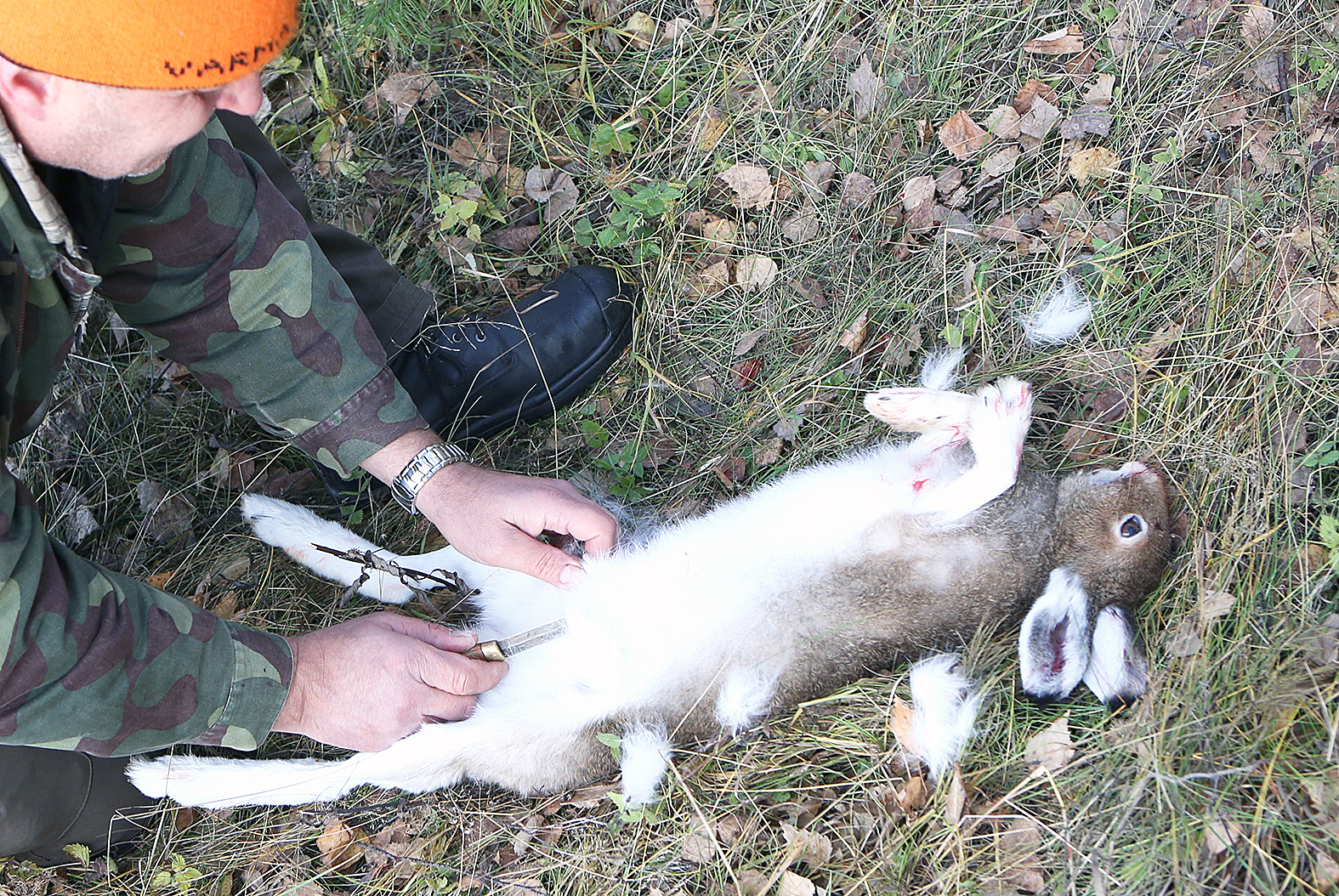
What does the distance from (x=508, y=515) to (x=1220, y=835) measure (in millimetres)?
2228

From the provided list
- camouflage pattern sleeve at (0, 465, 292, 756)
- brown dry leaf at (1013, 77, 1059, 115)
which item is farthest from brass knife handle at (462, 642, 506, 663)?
brown dry leaf at (1013, 77, 1059, 115)

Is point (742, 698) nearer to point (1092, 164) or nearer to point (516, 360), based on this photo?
point (516, 360)

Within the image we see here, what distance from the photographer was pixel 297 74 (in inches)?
173

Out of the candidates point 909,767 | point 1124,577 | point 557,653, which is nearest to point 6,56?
point 557,653

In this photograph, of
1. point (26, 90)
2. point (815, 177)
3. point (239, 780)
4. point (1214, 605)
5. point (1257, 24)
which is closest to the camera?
point (26, 90)

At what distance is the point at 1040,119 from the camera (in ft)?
12.1

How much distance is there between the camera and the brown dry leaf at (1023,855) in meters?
2.78

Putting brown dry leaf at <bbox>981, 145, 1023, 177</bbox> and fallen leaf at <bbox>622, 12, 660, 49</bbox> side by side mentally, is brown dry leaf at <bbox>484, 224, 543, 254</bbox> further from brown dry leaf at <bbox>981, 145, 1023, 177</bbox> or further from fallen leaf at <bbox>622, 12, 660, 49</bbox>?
brown dry leaf at <bbox>981, 145, 1023, 177</bbox>

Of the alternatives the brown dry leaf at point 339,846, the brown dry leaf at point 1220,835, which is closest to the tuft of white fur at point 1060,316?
the brown dry leaf at point 1220,835

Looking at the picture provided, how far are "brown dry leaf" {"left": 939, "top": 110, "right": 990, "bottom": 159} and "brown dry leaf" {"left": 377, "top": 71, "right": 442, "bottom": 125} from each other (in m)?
2.20

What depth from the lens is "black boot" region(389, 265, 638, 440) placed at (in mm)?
3734

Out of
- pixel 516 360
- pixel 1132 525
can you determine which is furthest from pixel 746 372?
pixel 1132 525

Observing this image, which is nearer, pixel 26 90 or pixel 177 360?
pixel 26 90

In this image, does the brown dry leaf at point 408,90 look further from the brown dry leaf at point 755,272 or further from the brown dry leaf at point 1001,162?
the brown dry leaf at point 1001,162
